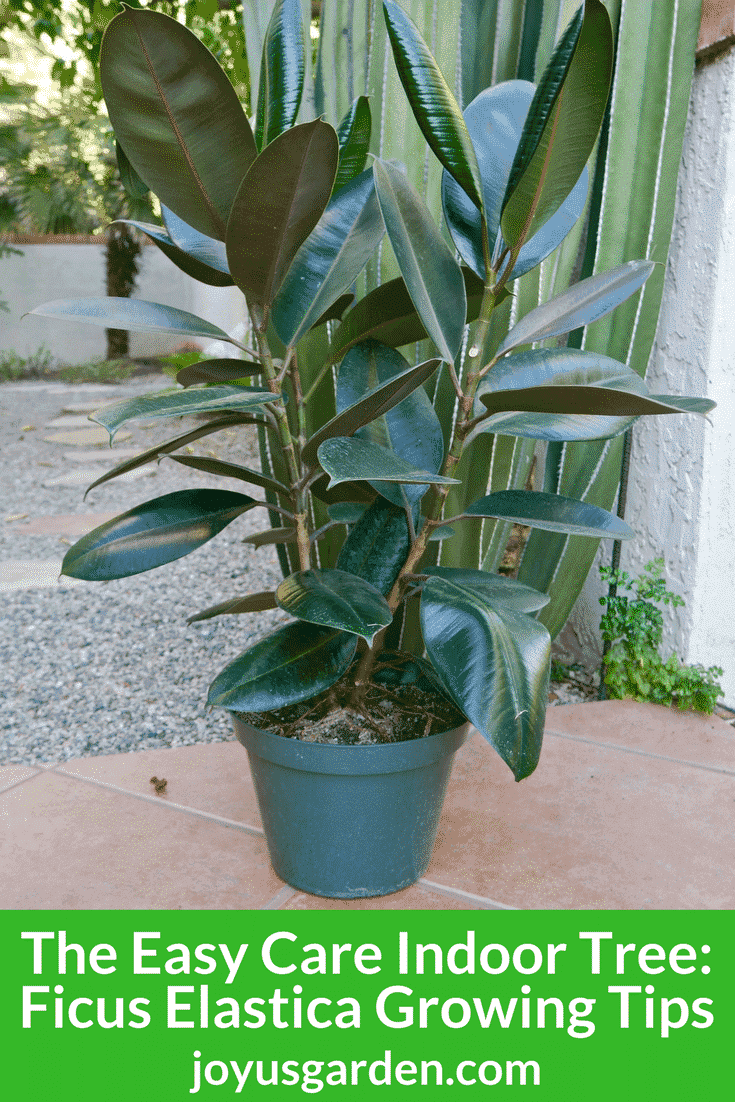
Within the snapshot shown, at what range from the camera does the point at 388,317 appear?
44.7 inches

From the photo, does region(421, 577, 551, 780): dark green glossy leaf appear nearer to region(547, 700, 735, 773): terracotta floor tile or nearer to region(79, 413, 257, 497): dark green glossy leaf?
region(79, 413, 257, 497): dark green glossy leaf

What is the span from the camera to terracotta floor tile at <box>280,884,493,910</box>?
45.8 inches

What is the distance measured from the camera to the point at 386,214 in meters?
0.92

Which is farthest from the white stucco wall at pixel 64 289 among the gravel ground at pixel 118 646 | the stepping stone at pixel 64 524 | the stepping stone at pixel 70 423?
the gravel ground at pixel 118 646

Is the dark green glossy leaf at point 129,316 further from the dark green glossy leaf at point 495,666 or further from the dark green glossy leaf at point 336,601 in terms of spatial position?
the dark green glossy leaf at point 495,666

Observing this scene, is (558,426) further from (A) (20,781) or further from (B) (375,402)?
(A) (20,781)

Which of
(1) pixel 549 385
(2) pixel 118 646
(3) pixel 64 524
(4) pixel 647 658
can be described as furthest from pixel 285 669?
(3) pixel 64 524

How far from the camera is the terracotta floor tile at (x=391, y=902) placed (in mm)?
1164

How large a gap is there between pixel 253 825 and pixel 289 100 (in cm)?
105

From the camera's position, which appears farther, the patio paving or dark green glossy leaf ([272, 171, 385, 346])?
the patio paving

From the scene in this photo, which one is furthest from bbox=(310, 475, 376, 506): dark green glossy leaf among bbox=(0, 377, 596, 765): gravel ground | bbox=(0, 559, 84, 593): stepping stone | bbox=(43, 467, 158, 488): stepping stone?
bbox=(43, 467, 158, 488): stepping stone

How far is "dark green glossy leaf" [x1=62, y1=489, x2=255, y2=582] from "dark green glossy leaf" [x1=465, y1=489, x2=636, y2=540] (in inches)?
12.7

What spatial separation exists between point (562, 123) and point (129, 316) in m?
0.53

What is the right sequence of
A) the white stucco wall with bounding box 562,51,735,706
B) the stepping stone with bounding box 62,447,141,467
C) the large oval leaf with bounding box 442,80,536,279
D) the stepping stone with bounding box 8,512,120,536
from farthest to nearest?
the stepping stone with bounding box 62,447,141,467 < the stepping stone with bounding box 8,512,120,536 < the white stucco wall with bounding box 562,51,735,706 < the large oval leaf with bounding box 442,80,536,279
